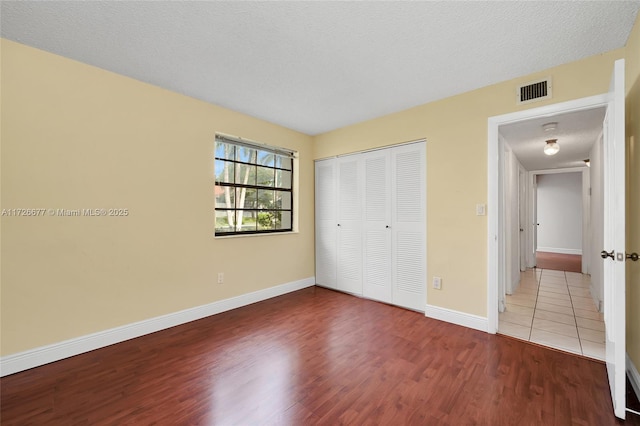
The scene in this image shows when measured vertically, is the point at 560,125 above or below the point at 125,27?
below

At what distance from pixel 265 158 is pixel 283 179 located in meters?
0.46

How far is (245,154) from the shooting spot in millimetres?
3775

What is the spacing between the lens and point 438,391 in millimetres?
1884

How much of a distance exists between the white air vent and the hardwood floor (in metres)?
2.30

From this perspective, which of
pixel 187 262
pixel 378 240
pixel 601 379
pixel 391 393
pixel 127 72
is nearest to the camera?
pixel 391 393

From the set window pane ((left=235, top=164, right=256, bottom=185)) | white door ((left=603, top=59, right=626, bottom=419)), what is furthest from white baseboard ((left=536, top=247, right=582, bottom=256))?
window pane ((left=235, top=164, right=256, bottom=185))

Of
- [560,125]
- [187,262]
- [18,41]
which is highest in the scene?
[18,41]

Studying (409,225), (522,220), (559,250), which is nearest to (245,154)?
(409,225)

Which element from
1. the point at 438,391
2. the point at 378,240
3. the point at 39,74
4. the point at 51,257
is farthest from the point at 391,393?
the point at 39,74

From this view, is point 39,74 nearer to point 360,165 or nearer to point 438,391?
point 360,165

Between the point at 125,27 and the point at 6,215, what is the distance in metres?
1.70

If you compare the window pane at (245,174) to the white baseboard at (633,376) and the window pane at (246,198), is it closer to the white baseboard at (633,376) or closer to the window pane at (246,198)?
the window pane at (246,198)

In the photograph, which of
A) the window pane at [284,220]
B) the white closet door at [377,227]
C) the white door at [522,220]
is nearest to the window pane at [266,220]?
the window pane at [284,220]

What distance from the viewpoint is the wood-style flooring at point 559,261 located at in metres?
5.97
